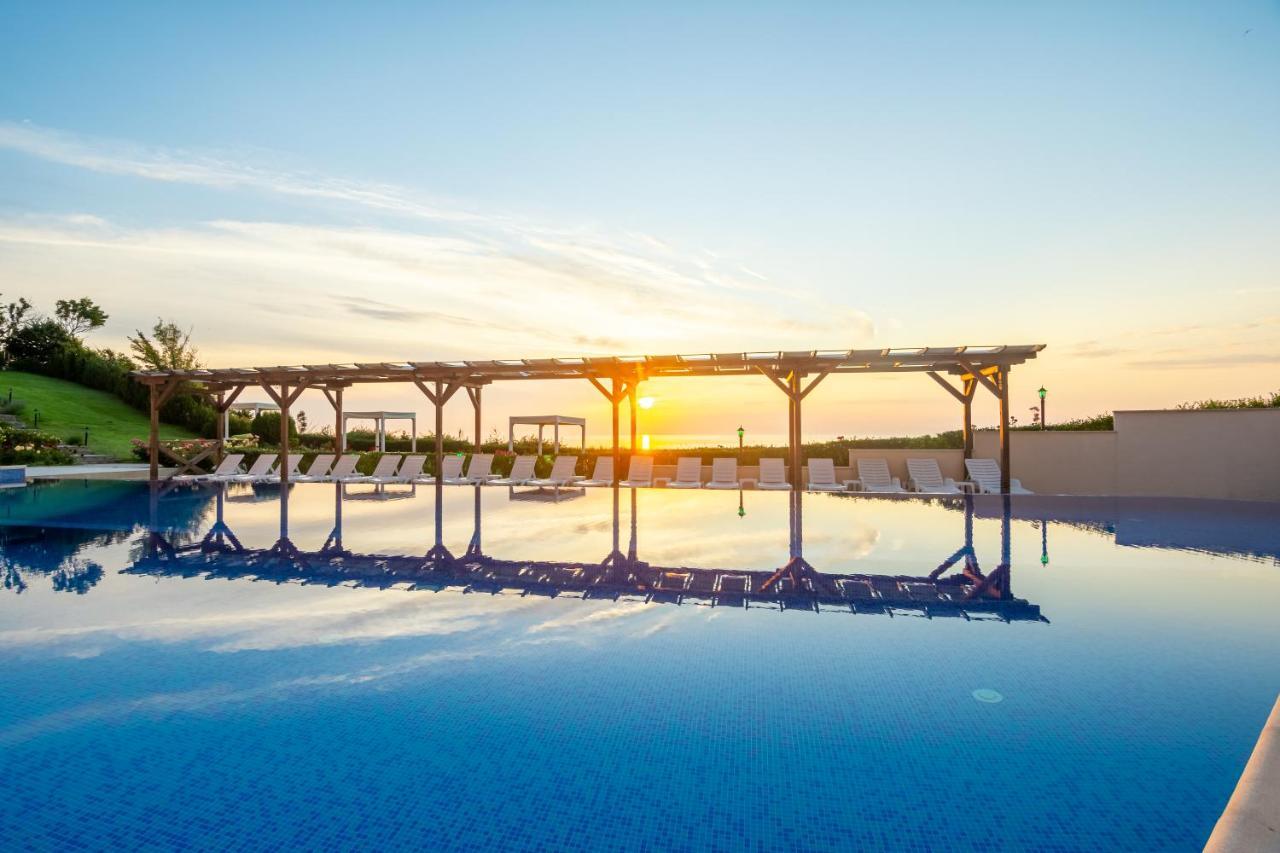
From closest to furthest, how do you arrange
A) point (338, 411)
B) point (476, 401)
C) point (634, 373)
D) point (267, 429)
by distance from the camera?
point (634, 373) → point (476, 401) → point (338, 411) → point (267, 429)

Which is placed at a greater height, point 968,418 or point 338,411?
point 338,411

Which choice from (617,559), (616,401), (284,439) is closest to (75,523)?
(284,439)

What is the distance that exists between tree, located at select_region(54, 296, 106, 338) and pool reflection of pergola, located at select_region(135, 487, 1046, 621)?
43.9 m

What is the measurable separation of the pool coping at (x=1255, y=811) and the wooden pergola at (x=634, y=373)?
1017cm

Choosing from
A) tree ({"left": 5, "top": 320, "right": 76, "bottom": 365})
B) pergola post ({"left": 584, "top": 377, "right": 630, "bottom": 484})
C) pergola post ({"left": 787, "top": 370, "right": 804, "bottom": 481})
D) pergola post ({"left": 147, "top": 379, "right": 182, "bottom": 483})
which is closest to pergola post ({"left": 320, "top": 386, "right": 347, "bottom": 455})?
pergola post ({"left": 147, "top": 379, "right": 182, "bottom": 483})

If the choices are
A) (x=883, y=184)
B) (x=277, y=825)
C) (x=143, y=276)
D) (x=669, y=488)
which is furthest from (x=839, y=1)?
(x=143, y=276)

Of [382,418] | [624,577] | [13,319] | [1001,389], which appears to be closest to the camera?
[624,577]

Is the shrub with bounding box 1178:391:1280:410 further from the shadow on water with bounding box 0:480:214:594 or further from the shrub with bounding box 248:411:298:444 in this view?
the shrub with bounding box 248:411:298:444

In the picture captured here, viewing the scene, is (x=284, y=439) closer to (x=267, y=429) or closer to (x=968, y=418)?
(x=267, y=429)

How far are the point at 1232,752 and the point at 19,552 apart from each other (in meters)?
10.8

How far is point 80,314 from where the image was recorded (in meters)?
40.8

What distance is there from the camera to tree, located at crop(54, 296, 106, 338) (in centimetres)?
4044

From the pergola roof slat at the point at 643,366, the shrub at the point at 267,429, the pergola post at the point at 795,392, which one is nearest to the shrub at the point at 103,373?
the shrub at the point at 267,429

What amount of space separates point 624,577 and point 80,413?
2949 centimetres
